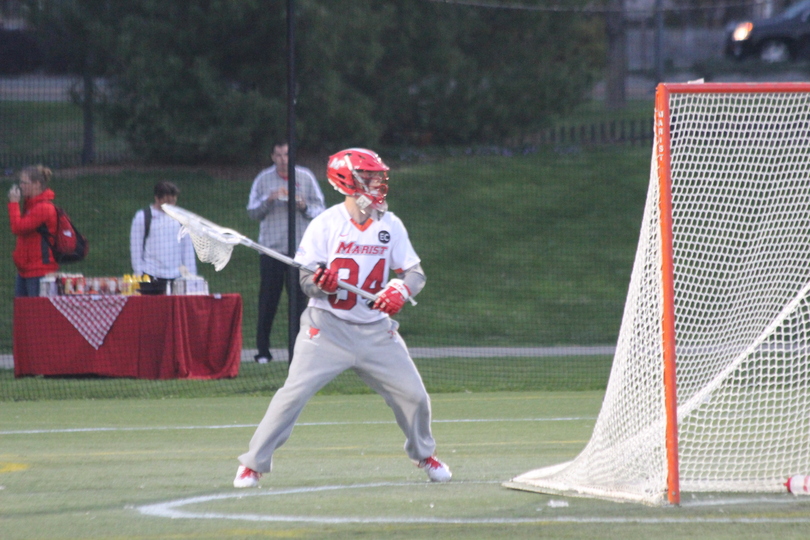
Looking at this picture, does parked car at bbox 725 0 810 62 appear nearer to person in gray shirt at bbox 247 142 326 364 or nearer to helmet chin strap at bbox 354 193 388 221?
person in gray shirt at bbox 247 142 326 364

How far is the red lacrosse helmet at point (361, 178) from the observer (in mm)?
6355

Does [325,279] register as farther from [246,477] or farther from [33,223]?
[33,223]

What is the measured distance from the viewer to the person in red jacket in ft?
38.1

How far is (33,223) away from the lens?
11.6m

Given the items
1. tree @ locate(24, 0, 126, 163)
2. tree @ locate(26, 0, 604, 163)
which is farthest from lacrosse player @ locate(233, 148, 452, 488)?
tree @ locate(24, 0, 126, 163)

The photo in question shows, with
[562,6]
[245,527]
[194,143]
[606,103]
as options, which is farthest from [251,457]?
[606,103]

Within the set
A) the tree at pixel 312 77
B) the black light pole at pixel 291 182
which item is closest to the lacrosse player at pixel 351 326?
the black light pole at pixel 291 182

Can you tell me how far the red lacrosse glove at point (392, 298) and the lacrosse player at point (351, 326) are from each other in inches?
1.4

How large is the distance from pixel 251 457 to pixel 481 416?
357cm

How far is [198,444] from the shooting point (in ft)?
26.8

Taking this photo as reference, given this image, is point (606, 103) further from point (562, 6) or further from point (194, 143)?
point (194, 143)

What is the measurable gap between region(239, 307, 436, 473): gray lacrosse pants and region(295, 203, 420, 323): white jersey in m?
0.06

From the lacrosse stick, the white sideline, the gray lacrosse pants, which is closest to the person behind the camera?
the gray lacrosse pants

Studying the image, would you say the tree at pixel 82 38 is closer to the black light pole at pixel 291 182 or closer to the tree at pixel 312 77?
the tree at pixel 312 77
